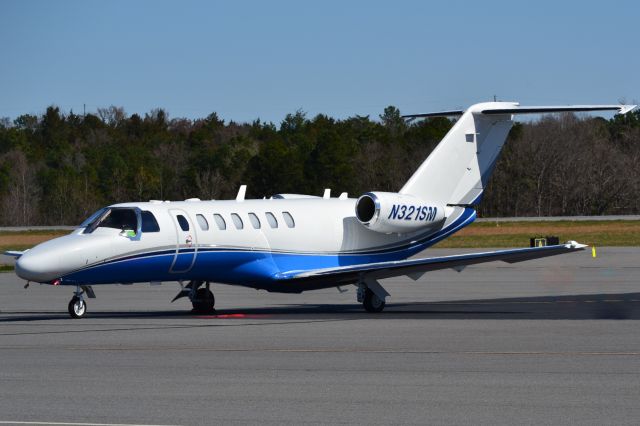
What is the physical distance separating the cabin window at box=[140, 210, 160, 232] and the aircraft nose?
2.02 m

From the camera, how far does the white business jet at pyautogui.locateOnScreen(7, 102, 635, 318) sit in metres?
22.6

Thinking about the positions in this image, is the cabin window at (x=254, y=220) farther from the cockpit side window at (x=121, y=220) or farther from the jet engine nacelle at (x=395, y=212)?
the cockpit side window at (x=121, y=220)

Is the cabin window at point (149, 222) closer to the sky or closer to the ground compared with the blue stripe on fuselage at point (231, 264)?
closer to the sky

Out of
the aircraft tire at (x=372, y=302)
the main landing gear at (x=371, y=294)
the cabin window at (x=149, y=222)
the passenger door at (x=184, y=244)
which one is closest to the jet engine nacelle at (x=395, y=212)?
the main landing gear at (x=371, y=294)

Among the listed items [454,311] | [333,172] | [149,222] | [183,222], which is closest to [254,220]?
[183,222]

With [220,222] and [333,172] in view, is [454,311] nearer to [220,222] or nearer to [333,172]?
[220,222]

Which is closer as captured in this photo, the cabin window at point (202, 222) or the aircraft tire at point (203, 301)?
the cabin window at point (202, 222)

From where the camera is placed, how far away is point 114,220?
23.0 meters

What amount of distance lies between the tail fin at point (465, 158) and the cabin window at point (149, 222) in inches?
249

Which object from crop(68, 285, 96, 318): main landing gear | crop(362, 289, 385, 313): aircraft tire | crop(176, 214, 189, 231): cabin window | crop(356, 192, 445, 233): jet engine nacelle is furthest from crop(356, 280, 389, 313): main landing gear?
crop(68, 285, 96, 318): main landing gear

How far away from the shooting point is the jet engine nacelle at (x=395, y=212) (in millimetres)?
25594
